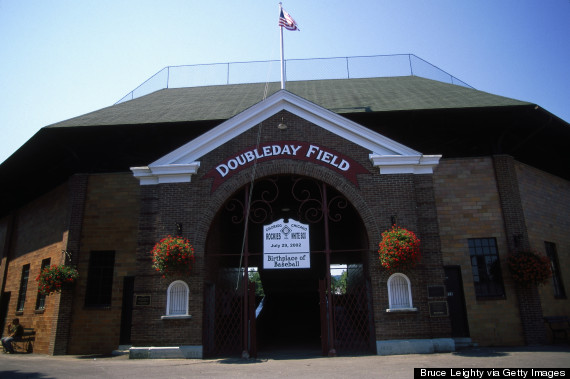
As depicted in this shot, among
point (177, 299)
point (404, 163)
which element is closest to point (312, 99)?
point (404, 163)

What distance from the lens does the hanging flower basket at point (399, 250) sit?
10.7 meters

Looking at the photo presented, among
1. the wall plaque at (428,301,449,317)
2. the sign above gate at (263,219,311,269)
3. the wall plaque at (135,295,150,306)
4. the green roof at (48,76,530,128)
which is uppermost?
the green roof at (48,76,530,128)

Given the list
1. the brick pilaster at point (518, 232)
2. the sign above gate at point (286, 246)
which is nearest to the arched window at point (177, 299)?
the sign above gate at point (286, 246)

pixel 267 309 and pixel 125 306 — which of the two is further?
pixel 267 309

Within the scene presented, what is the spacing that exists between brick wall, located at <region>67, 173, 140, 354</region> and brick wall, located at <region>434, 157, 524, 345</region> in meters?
11.4

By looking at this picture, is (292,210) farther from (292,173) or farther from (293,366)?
(293,366)

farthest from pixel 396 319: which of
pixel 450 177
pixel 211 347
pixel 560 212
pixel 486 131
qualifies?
pixel 560 212

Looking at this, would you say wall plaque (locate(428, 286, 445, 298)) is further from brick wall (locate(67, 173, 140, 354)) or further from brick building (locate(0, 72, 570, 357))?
brick wall (locate(67, 173, 140, 354))

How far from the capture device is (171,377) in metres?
8.48

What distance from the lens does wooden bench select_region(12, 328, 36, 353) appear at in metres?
15.5

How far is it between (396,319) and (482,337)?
A: 174 inches

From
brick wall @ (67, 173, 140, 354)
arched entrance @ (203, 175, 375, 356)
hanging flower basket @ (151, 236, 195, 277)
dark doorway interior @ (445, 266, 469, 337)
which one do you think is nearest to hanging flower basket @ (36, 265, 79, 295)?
brick wall @ (67, 173, 140, 354)

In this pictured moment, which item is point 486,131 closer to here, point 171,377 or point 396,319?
point 396,319

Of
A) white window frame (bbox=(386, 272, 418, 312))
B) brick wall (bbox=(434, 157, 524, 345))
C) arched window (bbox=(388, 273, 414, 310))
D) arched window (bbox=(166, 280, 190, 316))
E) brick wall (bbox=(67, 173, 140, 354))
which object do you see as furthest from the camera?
brick wall (bbox=(67, 173, 140, 354))
